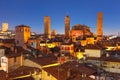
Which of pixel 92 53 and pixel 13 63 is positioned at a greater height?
pixel 92 53

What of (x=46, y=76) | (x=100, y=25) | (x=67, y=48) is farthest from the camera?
(x=100, y=25)

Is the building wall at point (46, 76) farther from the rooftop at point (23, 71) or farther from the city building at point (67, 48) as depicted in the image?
the city building at point (67, 48)

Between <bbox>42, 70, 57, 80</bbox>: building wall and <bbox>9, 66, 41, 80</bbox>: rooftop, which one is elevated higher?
<bbox>9, 66, 41, 80</bbox>: rooftop

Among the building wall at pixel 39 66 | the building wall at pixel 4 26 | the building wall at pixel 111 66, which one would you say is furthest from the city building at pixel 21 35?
the building wall at pixel 4 26

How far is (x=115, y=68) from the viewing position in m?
37.9

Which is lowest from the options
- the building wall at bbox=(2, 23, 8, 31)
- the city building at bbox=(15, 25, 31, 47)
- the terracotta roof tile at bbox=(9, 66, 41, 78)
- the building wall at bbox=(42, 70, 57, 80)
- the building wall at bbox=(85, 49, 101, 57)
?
the building wall at bbox=(42, 70, 57, 80)

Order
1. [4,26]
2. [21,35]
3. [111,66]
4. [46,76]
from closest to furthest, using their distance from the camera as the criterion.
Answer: [46,76]
[111,66]
[21,35]
[4,26]

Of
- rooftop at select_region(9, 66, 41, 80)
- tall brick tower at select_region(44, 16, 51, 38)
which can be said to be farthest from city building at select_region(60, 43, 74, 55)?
tall brick tower at select_region(44, 16, 51, 38)

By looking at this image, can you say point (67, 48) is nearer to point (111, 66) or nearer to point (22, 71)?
point (111, 66)

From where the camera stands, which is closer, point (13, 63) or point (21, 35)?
point (13, 63)

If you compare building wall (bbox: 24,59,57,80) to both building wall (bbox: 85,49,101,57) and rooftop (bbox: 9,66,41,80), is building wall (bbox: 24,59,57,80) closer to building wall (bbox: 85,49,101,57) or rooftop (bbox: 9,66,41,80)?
rooftop (bbox: 9,66,41,80)

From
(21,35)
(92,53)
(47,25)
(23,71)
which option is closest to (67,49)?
(21,35)

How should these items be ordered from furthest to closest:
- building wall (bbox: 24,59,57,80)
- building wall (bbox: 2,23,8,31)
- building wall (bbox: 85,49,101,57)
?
building wall (bbox: 2,23,8,31)
building wall (bbox: 85,49,101,57)
building wall (bbox: 24,59,57,80)

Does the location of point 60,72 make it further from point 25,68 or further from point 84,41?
point 84,41
